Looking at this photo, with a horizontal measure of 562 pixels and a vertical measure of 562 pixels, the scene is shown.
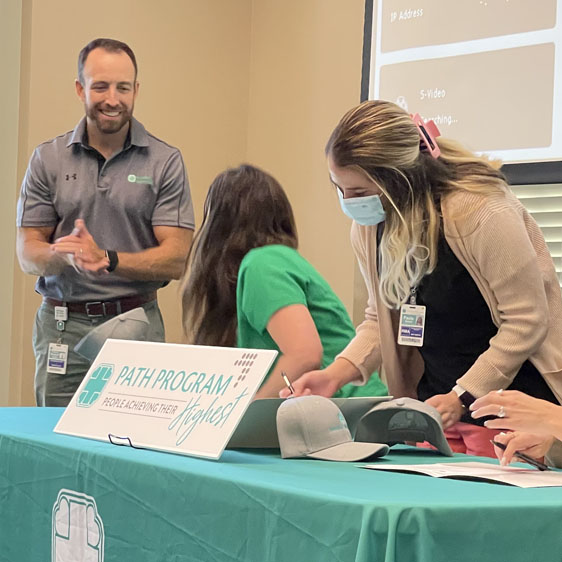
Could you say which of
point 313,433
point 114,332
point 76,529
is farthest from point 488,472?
point 114,332

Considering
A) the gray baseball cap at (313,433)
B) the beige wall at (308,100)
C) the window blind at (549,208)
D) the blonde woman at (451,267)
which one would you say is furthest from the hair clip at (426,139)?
the beige wall at (308,100)

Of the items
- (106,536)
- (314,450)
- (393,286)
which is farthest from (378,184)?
(106,536)

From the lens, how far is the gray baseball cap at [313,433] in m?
1.37

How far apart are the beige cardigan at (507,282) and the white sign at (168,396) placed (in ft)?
1.97

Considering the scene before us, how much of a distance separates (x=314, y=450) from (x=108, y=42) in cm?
211

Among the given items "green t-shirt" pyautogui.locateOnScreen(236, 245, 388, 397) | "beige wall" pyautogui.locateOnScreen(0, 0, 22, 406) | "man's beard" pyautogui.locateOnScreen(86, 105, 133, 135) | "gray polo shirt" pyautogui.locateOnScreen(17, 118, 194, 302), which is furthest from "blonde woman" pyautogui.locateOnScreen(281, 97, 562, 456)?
"beige wall" pyautogui.locateOnScreen(0, 0, 22, 406)

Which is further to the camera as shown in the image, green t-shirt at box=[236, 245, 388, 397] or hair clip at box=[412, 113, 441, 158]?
green t-shirt at box=[236, 245, 388, 397]

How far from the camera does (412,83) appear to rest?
3.78 metres

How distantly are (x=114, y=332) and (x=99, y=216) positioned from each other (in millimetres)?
850

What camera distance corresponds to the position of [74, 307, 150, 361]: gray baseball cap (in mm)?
2154

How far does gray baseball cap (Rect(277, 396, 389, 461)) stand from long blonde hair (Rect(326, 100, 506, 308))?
2.02 ft

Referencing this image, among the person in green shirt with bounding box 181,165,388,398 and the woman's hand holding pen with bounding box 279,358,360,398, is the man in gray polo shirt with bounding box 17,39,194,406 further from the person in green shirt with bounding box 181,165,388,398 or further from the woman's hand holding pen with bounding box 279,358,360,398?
the woman's hand holding pen with bounding box 279,358,360,398

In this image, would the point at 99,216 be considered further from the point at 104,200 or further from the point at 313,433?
the point at 313,433

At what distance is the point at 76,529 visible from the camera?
4.44ft
